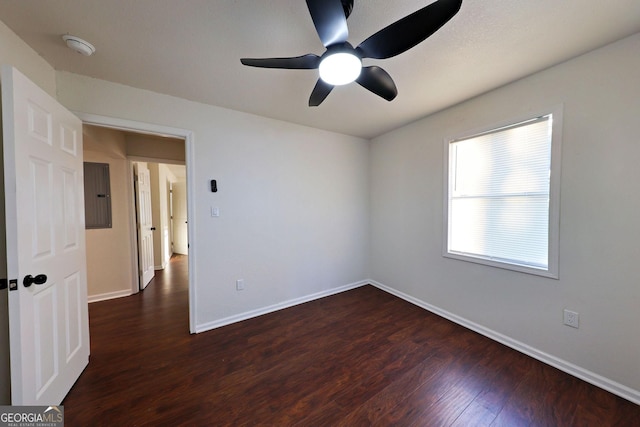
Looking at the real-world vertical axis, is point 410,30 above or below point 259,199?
above

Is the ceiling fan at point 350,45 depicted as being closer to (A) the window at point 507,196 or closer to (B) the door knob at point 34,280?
(A) the window at point 507,196

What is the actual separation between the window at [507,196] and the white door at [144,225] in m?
4.29

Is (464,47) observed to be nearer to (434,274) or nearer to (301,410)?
(434,274)

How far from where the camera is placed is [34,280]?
4.01ft

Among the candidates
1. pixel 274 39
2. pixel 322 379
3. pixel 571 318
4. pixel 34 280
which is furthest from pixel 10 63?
pixel 571 318

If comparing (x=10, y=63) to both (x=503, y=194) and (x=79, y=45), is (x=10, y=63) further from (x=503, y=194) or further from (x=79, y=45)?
(x=503, y=194)

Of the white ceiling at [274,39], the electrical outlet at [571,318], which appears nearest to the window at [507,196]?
the electrical outlet at [571,318]

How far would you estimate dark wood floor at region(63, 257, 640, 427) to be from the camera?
4.60 ft

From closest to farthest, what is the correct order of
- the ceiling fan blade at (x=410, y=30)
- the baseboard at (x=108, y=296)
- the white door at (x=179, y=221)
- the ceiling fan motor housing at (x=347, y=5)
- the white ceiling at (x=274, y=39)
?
the ceiling fan blade at (x=410, y=30) < the ceiling fan motor housing at (x=347, y=5) < the white ceiling at (x=274, y=39) < the baseboard at (x=108, y=296) < the white door at (x=179, y=221)

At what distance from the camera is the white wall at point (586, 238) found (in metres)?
1.50

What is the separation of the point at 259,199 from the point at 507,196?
2553 mm

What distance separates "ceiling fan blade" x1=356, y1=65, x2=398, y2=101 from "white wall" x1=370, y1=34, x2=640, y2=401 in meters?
1.35

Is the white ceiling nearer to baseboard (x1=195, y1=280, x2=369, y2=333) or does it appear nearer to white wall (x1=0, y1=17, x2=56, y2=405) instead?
white wall (x1=0, y1=17, x2=56, y2=405)

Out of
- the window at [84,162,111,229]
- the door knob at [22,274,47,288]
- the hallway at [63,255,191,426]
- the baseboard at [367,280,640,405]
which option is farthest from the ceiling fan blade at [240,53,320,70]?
the window at [84,162,111,229]
